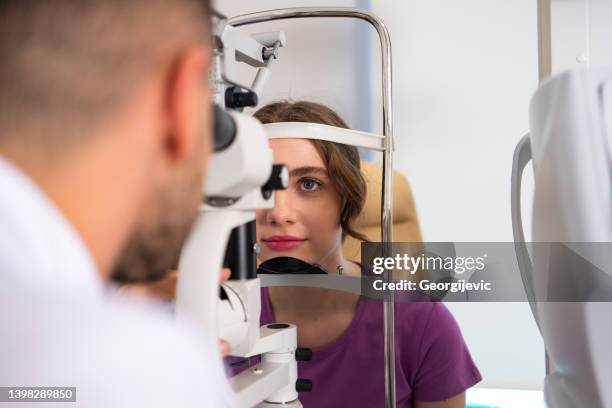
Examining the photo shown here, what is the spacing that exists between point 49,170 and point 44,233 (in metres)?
0.06

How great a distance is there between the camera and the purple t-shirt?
1261 mm

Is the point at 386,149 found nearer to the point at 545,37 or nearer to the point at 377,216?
the point at 545,37

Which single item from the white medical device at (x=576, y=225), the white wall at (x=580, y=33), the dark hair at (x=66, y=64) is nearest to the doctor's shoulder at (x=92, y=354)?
the dark hair at (x=66, y=64)

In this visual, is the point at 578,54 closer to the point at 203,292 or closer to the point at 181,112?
the point at 203,292

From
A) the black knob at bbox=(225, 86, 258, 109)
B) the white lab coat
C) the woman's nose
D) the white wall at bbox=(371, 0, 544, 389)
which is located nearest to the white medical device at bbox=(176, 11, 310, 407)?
the black knob at bbox=(225, 86, 258, 109)

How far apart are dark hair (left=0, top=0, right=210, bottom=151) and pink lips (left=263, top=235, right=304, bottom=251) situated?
916 millimetres

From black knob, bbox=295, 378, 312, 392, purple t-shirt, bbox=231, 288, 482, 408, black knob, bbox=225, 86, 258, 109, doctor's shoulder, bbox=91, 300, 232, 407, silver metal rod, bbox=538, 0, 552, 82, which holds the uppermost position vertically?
silver metal rod, bbox=538, 0, 552, 82

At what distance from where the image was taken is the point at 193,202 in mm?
430

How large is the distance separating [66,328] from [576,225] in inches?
24.8

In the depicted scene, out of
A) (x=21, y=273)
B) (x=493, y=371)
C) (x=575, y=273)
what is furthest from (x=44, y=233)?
(x=493, y=371)

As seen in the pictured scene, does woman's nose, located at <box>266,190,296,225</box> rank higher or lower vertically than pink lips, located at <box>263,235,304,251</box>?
higher

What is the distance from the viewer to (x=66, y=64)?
0.36 metres

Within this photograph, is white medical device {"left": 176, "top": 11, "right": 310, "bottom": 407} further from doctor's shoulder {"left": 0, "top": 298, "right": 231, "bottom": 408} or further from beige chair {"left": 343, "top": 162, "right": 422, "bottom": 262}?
beige chair {"left": 343, "top": 162, "right": 422, "bottom": 262}

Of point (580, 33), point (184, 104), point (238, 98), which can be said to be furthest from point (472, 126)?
point (184, 104)
